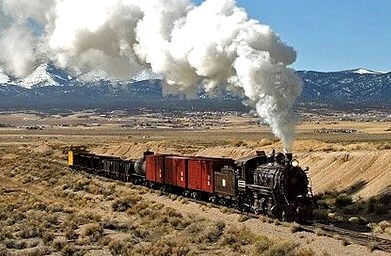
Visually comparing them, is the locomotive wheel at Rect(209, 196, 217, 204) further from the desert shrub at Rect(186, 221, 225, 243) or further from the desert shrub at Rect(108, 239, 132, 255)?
the desert shrub at Rect(108, 239, 132, 255)

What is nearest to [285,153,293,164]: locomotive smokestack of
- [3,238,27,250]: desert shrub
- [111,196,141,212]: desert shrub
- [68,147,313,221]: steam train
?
[68,147,313,221]: steam train

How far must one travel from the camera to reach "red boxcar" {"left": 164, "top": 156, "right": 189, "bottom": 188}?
4447 cm

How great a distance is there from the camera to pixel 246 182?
33969 mm

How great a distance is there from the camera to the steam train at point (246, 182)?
3102cm

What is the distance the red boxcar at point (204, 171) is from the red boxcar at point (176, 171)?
1041 millimetres

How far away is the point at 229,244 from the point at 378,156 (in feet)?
75.3

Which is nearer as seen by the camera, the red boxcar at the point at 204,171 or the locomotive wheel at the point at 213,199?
the red boxcar at the point at 204,171

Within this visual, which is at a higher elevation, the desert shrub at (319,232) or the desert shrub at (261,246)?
the desert shrub at (261,246)

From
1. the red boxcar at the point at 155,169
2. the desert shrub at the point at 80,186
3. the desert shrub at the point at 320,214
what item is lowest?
the desert shrub at the point at 80,186

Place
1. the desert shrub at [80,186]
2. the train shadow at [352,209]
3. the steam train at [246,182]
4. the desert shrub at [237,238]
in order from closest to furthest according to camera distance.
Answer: the desert shrub at [237,238] < the steam train at [246,182] < the train shadow at [352,209] < the desert shrub at [80,186]

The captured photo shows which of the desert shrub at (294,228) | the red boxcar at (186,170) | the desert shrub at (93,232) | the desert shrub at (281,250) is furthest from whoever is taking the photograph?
the red boxcar at (186,170)

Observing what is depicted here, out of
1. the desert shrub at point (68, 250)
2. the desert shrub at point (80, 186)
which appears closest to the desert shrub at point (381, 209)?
the desert shrub at point (68, 250)

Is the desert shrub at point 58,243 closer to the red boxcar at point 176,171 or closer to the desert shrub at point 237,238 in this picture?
the desert shrub at point 237,238

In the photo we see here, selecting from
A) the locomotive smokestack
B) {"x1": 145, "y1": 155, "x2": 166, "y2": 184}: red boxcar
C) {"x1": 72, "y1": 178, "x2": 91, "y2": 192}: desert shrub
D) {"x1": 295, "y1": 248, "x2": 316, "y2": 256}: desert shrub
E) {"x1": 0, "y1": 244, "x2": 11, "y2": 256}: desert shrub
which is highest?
the locomotive smokestack
